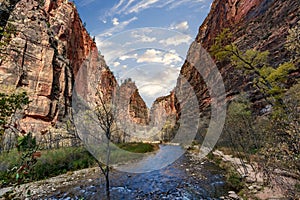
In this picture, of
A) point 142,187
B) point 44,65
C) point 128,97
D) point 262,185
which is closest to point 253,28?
point 128,97

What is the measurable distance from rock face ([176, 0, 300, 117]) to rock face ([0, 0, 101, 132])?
2357 cm

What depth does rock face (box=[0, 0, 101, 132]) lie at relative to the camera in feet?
115

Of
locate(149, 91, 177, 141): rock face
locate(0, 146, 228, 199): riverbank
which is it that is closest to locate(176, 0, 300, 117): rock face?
locate(0, 146, 228, 199): riverbank

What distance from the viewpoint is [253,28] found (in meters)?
32.1

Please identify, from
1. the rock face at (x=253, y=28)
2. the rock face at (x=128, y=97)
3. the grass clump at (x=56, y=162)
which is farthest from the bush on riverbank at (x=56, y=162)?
the rock face at (x=253, y=28)

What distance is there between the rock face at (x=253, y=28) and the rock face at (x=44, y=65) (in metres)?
23.6

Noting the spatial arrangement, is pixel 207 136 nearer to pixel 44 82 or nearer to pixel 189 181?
pixel 189 181

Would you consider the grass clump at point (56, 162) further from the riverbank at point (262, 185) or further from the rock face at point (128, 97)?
the riverbank at point (262, 185)

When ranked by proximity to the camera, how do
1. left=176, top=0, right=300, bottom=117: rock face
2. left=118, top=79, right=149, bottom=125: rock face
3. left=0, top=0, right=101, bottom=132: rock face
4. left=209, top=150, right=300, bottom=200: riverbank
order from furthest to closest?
left=0, top=0, right=101, bottom=132: rock face, left=176, top=0, right=300, bottom=117: rock face, left=118, top=79, right=149, bottom=125: rock face, left=209, top=150, right=300, bottom=200: riverbank

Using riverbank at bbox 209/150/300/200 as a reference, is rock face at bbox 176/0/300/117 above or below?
above

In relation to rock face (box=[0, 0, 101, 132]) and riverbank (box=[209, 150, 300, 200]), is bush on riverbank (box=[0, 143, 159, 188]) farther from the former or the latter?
rock face (box=[0, 0, 101, 132])

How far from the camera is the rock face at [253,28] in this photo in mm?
23375

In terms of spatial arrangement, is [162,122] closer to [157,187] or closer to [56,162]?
[56,162]

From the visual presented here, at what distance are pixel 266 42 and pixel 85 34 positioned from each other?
206 ft
